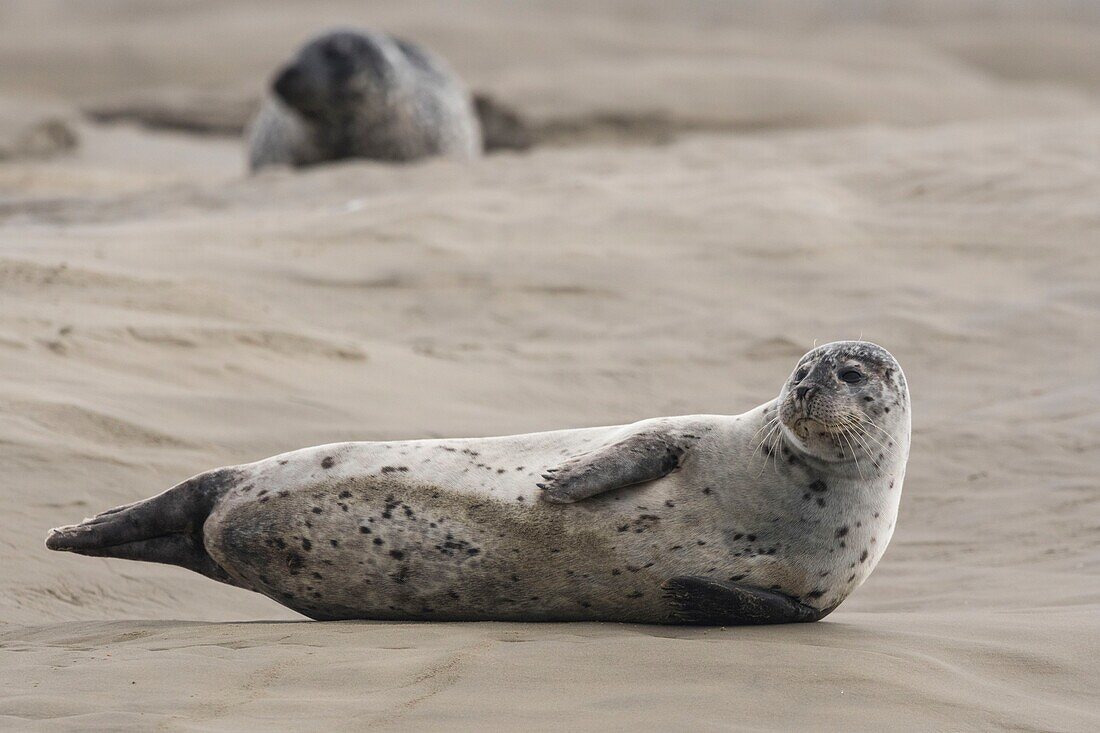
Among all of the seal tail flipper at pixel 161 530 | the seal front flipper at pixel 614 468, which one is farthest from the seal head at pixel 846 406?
the seal tail flipper at pixel 161 530

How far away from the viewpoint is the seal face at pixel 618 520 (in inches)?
143

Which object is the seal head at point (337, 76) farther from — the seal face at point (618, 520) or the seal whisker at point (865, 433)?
the seal whisker at point (865, 433)

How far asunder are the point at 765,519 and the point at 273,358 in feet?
8.89

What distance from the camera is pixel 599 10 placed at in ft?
91.8

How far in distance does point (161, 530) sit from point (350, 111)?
824 cm

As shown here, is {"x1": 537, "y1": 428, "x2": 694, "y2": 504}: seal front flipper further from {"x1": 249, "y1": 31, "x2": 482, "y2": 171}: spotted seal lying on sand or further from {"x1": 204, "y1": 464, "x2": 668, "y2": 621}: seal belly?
{"x1": 249, "y1": 31, "x2": 482, "y2": 171}: spotted seal lying on sand

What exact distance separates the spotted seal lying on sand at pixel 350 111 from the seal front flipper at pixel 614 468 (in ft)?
27.3

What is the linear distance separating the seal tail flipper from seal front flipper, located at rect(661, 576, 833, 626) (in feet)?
3.98

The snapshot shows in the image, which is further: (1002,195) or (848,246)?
(1002,195)

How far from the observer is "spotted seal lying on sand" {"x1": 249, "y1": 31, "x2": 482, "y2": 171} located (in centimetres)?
1169

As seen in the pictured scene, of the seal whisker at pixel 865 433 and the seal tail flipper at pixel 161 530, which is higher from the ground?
the seal whisker at pixel 865 433

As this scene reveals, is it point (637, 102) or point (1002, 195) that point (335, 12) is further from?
point (1002, 195)

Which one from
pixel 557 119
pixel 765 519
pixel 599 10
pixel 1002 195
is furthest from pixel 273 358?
pixel 599 10

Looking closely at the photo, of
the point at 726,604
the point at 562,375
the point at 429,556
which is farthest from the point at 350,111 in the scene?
the point at 726,604
